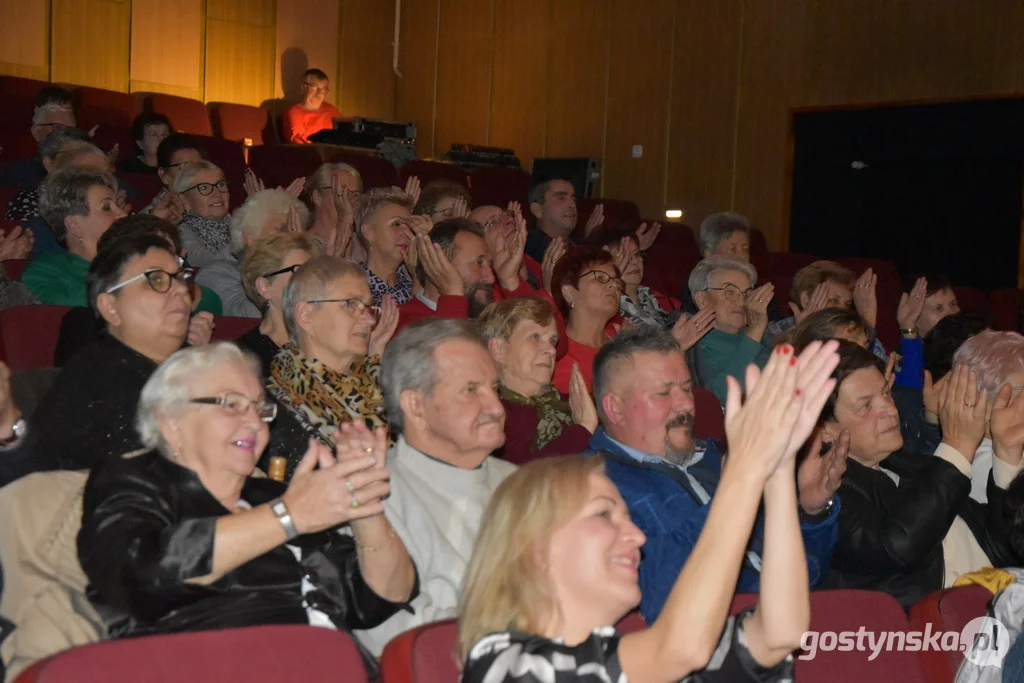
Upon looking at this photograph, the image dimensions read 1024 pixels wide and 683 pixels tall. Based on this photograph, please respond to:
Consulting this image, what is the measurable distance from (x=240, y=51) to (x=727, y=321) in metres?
6.11

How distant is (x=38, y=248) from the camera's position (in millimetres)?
3867

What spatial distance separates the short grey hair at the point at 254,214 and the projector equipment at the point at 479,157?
433cm

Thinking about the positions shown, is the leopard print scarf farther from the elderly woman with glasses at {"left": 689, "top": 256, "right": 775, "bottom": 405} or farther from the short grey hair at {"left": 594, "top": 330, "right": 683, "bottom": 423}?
the elderly woman with glasses at {"left": 689, "top": 256, "right": 775, "bottom": 405}

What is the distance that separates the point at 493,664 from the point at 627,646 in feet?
0.57

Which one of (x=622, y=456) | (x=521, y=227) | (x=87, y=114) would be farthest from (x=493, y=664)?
(x=87, y=114)

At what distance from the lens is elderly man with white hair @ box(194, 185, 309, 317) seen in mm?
3580

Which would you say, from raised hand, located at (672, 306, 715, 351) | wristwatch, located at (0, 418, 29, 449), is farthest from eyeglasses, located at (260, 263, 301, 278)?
raised hand, located at (672, 306, 715, 351)

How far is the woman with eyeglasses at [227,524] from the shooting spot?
162 centimetres

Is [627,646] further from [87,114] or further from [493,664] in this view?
[87,114]

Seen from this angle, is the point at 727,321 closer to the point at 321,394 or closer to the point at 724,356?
the point at 724,356

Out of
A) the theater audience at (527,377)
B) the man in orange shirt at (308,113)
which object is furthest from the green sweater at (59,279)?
the man in orange shirt at (308,113)

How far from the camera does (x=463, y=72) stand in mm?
9430

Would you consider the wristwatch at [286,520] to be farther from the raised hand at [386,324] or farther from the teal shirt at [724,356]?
the teal shirt at [724,356]

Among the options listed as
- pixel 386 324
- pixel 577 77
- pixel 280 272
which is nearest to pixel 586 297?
pixel 386 324
